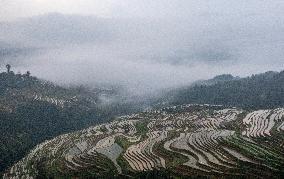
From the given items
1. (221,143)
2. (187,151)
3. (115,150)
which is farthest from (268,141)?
(115,150)

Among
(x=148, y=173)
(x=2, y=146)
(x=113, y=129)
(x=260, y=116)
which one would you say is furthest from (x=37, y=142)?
(x=148, y=173)

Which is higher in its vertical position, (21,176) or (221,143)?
(221,143)

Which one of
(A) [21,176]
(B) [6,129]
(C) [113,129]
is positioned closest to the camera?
(A) [21,176]

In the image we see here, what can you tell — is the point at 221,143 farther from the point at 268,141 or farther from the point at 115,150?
the point at 115,150

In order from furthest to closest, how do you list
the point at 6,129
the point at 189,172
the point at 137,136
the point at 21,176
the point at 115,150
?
the point at 6,129, the point at 137,136, the point at 115,150, the point at 21,176, the point at 189,172

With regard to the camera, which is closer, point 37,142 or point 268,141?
point 268,141

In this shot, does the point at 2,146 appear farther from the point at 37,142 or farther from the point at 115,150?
the point at 115,150
